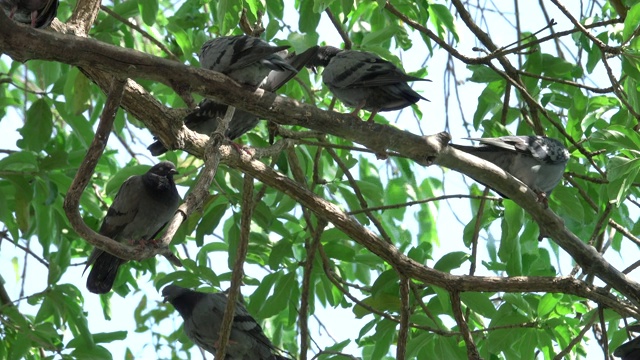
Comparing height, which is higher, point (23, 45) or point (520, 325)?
point (23, 45)

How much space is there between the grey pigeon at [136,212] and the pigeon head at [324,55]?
1480mm

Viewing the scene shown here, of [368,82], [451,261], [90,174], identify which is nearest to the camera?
[90,174]

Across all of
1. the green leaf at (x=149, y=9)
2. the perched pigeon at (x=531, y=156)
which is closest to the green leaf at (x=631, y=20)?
the perched pigeon at (x=531, y=156)

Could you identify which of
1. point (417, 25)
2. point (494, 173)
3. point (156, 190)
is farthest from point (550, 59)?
point (156, 190)

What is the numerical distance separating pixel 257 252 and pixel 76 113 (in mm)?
1808

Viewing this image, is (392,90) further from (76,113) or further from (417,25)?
(76,113)

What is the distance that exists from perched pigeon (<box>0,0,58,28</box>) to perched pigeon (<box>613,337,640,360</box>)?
13.7 ft

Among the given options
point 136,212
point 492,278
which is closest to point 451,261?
point 492,278

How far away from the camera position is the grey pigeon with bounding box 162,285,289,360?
6.49 m

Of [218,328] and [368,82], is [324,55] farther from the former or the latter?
[218,328]

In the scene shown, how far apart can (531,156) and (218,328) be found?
299 centimetres

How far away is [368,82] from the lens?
561 cm

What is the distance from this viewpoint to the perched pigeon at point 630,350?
5.04 m

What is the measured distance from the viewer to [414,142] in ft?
15.2
